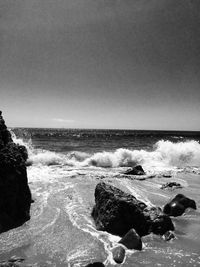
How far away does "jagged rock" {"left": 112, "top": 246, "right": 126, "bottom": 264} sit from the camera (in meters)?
4.85

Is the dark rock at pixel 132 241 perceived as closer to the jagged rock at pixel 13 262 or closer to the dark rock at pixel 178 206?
the jagged rock at pixel 13 262

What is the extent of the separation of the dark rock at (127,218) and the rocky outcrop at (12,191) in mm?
2266

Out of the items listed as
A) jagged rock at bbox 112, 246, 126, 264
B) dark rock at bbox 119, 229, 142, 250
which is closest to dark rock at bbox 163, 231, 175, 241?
dark rock at bbox 119, 229, 142, 250

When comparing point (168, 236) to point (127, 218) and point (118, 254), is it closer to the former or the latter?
point (127, 218)

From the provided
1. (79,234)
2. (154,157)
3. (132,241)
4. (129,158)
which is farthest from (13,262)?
(154,157)

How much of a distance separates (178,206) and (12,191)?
5343 mm

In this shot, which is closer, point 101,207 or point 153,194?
point 101,207

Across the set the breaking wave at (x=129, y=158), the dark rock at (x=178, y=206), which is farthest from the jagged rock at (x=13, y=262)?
the breaking wave at (x=129, y=158)

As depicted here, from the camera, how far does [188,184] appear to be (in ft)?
39.5

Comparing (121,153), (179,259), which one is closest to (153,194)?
(179,259)

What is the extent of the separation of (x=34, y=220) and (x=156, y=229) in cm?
351

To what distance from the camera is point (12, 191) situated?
678 cm

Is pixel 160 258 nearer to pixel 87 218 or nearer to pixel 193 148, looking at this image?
pixel 87 218

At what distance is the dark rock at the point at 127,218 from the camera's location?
624cm
